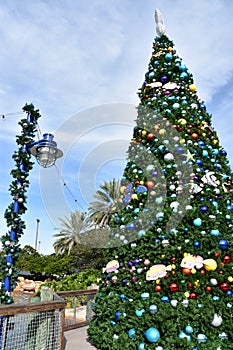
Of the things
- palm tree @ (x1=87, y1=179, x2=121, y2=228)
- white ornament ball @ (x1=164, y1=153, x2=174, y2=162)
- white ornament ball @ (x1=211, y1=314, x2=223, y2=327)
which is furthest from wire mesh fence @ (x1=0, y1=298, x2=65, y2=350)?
palm tree @ (x1=87, y1=179, x2=121, y2=228)

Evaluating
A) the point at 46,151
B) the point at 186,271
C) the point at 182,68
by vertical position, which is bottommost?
the point at 186,271

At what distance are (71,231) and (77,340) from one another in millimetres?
18933

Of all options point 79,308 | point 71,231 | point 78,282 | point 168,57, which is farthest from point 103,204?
point 168,57

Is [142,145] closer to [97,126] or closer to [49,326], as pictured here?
[97,126]

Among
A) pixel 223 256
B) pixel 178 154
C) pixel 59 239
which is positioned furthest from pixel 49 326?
pixel 59 239

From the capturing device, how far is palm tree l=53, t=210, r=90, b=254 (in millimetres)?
22416

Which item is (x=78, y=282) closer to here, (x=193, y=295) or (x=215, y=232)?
(x=193, y=295)

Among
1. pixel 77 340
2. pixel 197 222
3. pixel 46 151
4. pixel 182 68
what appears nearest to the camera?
pixel 197 222

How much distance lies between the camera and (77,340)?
504 centimetres

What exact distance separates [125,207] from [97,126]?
65.8 inches

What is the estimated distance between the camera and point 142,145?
197 inches

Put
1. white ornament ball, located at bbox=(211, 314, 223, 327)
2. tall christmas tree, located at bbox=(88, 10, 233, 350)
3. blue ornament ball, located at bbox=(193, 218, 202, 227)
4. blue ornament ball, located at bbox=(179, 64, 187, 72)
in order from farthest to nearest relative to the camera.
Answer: blue ornament ball, located at bbox=(179, 64, 187, 72) → blue ornament ball, located at bbox=(193, 218, 202, 227) → tall christmas tree, located at bbox=(88, 10, 233, 350) → white ornament ball, located at bbox=(211, 314, 223, 327)

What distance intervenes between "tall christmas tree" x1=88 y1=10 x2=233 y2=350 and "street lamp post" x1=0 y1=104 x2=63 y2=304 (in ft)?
4.64

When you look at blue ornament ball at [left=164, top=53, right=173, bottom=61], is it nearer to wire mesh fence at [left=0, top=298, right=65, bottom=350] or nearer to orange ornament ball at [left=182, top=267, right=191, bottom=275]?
orange ornament ball at [left=182, top=267, right=191, bottom=275]
